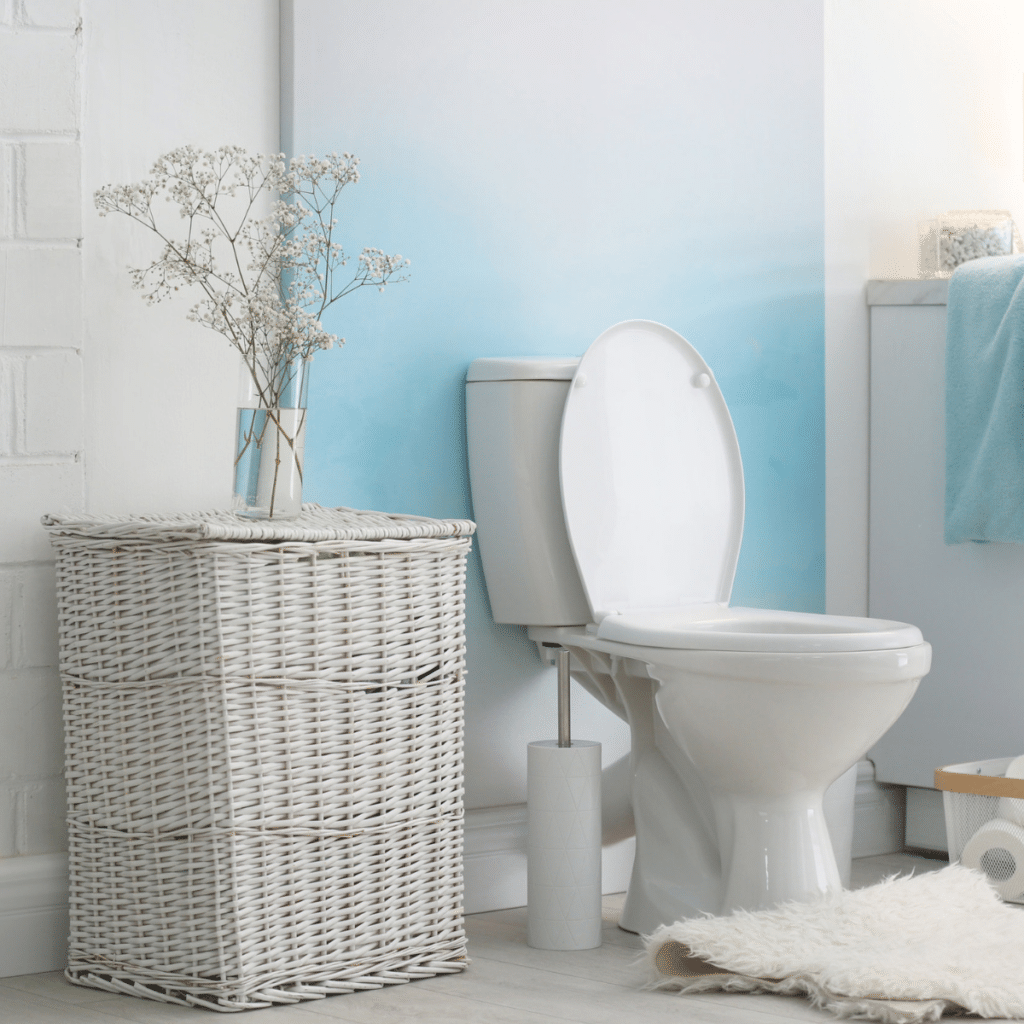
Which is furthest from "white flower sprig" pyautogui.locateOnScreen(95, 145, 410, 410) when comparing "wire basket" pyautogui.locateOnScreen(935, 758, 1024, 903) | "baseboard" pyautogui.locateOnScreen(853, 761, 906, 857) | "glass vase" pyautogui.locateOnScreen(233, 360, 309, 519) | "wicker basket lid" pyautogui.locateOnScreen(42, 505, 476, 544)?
"baseboard" pyautogui.locateOnScreen(853, 761, 906, 857)

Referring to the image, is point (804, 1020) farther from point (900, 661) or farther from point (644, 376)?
point (644, 376)

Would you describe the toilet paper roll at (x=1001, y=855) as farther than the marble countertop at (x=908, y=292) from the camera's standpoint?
No

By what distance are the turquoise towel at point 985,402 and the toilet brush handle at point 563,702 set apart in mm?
795

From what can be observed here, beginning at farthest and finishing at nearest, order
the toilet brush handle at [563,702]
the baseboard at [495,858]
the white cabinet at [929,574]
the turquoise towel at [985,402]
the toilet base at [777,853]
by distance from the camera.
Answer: the white cabinet at [929,574], the turquoise towel at [985,402], the baseboard at [495,858], the toilet brush handle at [563,702], the toilet base at [777,853]

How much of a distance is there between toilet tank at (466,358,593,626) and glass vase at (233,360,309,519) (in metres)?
0.39

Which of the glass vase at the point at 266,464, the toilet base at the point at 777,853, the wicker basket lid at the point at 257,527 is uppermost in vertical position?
the glass vase at the point at 266,464

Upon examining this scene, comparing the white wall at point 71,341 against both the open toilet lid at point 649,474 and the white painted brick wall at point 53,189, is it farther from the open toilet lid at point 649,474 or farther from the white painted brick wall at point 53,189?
the open toilet lid at point 649,474

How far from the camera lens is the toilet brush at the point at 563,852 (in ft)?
6.60

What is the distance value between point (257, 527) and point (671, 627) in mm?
612

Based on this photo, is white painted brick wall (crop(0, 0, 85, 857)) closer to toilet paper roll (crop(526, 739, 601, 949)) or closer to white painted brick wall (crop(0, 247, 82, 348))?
white painted brick wall (crop(0, 247, 82, 348))

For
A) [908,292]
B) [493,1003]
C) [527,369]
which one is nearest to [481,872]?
[493,1003]

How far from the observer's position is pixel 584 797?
2.03 meters

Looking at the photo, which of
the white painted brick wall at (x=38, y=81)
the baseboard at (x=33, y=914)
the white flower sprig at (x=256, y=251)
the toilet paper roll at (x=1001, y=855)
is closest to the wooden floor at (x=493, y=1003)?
the baseboard at (x=33, y=914)

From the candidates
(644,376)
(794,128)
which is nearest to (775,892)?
(644,376)
